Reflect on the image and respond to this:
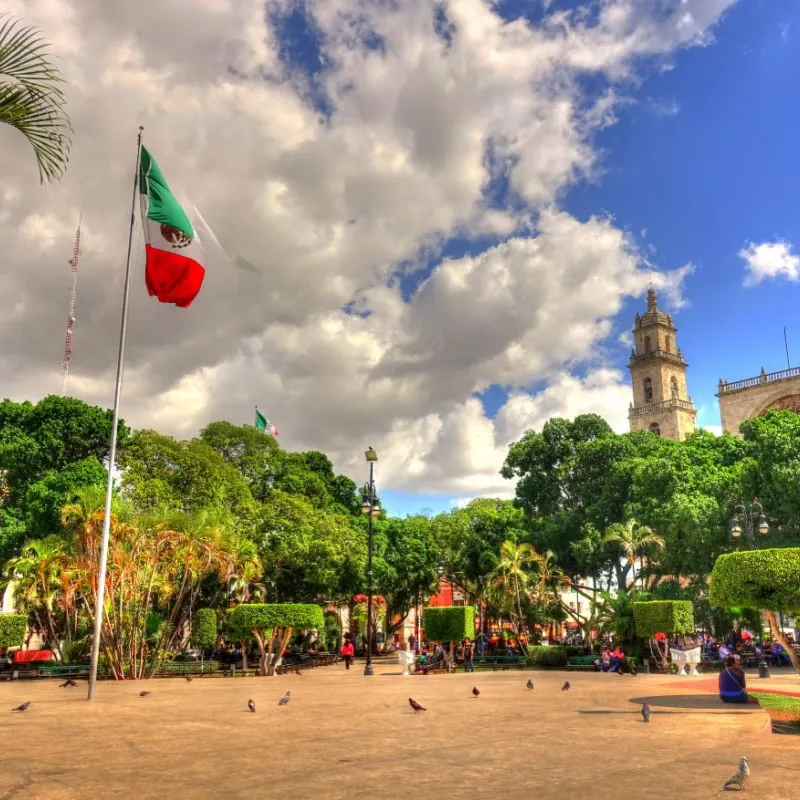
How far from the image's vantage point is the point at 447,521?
5194 cm

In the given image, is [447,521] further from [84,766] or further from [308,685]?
[84,766]

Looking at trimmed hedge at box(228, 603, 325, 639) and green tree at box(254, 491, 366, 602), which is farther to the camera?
green tree at box(254, 491, 366, 602)

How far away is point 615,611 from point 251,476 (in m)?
26.7

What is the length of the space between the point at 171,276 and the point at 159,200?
1921 mm

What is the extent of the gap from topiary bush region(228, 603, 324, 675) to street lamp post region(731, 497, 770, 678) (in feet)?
50.2

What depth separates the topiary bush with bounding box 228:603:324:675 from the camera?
26.8 m

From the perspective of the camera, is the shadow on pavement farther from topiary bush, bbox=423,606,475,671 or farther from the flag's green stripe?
the flag's green stripe

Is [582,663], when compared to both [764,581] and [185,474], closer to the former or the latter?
[764,581]

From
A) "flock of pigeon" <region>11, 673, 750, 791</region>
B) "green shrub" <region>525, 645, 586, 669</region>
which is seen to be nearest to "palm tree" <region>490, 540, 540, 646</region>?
"green shrub" <region>525, 645, 586, 669</region>

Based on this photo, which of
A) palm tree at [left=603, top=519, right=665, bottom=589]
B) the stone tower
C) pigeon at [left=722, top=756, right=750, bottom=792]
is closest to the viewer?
pigeon at [left=722, top=756, right=750, bottom=792]

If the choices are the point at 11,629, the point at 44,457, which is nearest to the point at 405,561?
the point at 44,457

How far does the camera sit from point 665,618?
27.5m

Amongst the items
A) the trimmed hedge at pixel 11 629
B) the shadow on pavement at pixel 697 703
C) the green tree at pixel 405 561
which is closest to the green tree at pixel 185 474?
the green tree at pixel 405 561

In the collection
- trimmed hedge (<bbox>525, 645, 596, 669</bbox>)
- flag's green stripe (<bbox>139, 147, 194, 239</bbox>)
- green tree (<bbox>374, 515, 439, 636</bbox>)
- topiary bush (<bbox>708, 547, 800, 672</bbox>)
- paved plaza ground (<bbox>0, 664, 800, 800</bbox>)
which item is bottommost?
trimmed hedge (<bbox>525, 645, 596, 669</bbox>)
